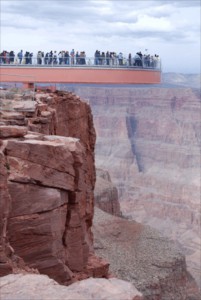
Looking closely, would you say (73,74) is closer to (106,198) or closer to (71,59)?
(71,59)

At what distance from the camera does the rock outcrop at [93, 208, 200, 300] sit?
4197cm

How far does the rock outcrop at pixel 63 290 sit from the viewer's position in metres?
9.70

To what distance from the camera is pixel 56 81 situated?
41.9m

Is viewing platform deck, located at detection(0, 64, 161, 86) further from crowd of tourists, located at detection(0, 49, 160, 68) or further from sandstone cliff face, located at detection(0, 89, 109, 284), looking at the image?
sandstone cliff face, located at detection(0, 89, 109, 284)

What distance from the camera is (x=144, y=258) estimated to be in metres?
46.3

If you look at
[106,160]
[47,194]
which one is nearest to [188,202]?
[106,160]

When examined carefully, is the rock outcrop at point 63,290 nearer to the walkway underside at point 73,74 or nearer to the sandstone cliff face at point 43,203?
the sandstone cliff face at point 43,203

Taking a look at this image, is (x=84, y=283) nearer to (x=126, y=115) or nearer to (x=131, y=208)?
(x=131, y=208)

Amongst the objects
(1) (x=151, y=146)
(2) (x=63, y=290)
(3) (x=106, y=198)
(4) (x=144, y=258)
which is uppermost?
(2) (x=63, y=290)

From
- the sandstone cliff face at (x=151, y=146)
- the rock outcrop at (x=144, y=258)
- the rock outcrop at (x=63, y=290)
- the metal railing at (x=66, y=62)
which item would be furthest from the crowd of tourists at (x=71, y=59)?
the sandstone cliff face at (x=151, y=146)

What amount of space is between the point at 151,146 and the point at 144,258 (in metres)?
110

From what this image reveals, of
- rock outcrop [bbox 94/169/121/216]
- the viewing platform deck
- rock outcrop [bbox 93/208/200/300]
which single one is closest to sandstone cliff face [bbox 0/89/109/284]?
the viewing platform deck

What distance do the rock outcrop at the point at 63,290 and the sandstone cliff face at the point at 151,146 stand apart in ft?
369

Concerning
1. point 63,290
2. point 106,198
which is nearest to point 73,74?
point 106,198
